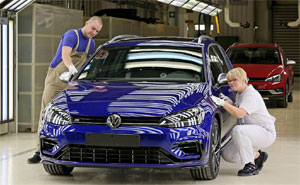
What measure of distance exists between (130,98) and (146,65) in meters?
1.11

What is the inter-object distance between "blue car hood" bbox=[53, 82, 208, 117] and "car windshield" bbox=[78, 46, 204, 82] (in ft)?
0.86

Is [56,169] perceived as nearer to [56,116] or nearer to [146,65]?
[56,116]

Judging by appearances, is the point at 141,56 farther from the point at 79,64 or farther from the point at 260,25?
the point at 260,25

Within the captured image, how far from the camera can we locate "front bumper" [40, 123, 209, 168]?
6934 mm

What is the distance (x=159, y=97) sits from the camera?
24.0 ft

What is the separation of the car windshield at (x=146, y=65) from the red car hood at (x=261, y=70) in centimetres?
961

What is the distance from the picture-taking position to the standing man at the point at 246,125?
26.1 ft

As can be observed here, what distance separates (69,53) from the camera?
8906 mm

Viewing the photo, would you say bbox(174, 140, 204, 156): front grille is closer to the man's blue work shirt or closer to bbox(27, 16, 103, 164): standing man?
bbox(27, 16, 103, 164): standing man

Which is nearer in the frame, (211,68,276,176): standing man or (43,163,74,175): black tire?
(43,163,74,175): black tire

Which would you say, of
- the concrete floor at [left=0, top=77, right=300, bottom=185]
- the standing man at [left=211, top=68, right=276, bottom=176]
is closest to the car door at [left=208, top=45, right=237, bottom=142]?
the standing man at [left=211, top=68, right=276, bottom=176]

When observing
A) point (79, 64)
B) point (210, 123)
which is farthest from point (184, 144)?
point (79, 64)

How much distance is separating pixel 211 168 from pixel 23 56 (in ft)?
19.1

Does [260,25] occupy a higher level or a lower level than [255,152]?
higher
